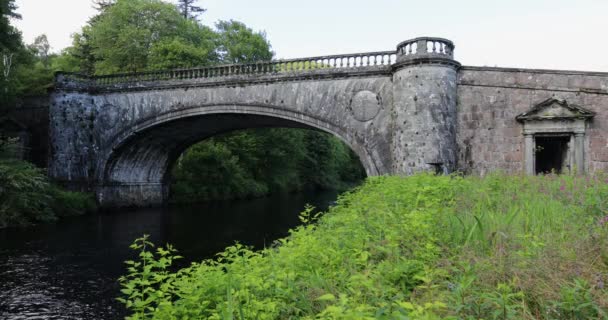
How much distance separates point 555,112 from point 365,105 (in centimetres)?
585

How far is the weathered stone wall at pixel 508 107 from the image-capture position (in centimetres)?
1207

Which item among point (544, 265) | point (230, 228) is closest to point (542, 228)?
point (544, 265)

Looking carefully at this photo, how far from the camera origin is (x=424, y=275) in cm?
301

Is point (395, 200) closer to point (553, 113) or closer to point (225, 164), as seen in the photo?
point (553, 113)

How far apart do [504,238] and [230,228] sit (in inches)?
501

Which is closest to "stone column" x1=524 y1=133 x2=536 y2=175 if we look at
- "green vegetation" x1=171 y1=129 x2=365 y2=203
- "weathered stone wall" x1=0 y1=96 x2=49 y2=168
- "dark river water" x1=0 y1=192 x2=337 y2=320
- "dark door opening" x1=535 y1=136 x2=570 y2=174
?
"dark door opening" x1=535 y1=136 x2=570 y2=174

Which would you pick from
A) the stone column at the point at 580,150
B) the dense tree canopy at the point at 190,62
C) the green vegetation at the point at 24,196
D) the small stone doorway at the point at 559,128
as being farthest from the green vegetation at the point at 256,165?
the stone column at the point at 580,150

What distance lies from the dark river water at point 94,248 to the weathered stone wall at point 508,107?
23.2 feet

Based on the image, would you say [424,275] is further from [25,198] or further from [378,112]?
[25,198]

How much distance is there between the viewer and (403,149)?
1360 cm

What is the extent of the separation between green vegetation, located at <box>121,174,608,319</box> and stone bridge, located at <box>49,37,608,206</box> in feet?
28.7

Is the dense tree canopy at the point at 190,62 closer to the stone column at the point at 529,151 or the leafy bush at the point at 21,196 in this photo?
the leafy bush at the point at 21,196

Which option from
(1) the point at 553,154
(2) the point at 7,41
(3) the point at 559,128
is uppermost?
(2) the point at 7,41

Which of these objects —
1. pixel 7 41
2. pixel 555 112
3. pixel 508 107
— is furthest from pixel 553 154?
pixel 7 41
